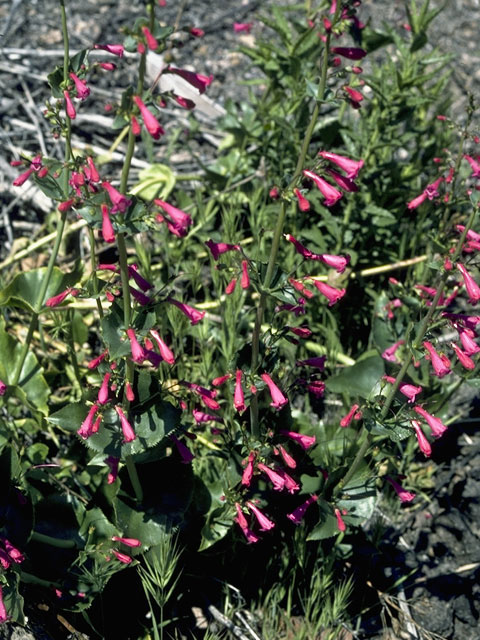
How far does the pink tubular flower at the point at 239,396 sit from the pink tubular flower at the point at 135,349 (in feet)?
1.33

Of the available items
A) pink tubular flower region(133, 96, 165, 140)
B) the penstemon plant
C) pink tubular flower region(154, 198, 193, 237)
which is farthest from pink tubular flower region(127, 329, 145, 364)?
pink tubular flower region(133, 96, 165, 140)

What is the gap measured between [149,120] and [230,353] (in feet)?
5.67

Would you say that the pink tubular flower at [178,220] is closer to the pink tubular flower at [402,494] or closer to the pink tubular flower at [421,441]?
the pink tubular flower at [421,441]

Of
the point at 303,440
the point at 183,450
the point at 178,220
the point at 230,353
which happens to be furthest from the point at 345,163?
the point at 230,353

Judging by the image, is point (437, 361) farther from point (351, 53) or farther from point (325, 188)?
point (351, 53)

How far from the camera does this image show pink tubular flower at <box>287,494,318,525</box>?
3.12 meters

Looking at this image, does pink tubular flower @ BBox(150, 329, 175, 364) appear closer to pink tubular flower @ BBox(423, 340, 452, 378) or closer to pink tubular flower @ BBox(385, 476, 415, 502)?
pink tubular flower @ BBox(423, 340, 452, 378)

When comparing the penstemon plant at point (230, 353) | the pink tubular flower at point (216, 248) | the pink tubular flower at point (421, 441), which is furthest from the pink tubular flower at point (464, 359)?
the pink tubular flower at point (216, 248)

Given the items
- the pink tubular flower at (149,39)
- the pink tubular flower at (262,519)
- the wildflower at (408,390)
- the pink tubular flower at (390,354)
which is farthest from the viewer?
the pink tubular flower at (390,354)

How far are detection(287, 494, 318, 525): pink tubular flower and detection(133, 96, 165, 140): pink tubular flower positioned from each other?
5.50ft

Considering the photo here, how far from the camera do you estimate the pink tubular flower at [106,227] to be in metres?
2.31

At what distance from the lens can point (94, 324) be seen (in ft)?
15.0

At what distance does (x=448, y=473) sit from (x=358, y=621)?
1053 millimetres

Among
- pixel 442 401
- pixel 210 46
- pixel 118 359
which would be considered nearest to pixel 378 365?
pixel 442 401
